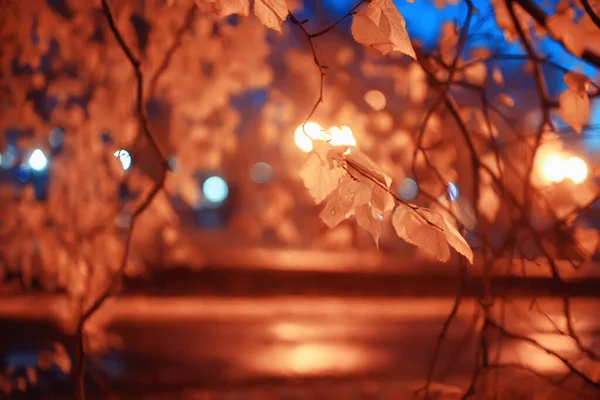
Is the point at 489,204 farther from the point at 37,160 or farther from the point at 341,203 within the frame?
the point at 37,160

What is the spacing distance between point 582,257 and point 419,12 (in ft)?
4.32

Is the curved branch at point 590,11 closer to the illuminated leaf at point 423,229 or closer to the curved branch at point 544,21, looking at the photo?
the curved branch at point 544,21

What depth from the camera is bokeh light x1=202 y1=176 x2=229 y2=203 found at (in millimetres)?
17859

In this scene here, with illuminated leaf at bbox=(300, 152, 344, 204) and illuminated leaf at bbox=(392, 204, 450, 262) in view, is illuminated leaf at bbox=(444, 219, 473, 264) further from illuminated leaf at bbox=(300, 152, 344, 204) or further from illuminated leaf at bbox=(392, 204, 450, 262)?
illuminated leaf at bbox=(300, 152, 344, 204)

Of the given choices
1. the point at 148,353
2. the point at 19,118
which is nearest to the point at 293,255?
the point at 148,353

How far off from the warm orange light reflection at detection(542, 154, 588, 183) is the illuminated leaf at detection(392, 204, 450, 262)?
1223mm

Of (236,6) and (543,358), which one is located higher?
(236,6)

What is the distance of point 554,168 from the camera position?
90.6 inches

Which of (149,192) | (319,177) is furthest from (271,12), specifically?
(149,192)

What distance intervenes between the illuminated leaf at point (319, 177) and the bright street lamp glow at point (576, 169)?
4.37 feet

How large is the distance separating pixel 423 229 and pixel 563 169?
1343mm

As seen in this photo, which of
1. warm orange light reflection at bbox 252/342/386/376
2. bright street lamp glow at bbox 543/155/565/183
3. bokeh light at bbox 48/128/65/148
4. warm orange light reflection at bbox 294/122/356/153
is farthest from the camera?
warm orange light reflection at bbox 252/342/386/376

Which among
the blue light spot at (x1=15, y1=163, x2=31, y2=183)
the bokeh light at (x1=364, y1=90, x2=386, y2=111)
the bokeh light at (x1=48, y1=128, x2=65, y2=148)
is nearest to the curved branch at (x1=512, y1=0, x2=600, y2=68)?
the bokeh light at (x1=364, y1=90, x2=386, y2=111)

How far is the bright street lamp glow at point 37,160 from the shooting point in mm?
→ 3529
